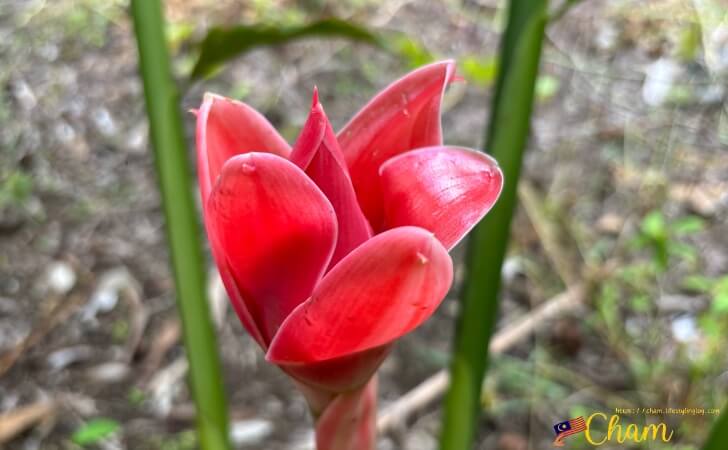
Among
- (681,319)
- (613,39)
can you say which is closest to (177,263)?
(681,319)

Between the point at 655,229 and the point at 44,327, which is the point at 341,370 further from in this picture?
the point at 44,327

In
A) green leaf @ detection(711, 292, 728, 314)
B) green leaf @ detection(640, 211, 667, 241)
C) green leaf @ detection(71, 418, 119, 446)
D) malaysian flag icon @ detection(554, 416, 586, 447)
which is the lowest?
green leaf @ detection(71, 418, 119, 446)

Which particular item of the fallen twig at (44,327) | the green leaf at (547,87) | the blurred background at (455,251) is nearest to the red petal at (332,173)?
the blurred background at (455,251)

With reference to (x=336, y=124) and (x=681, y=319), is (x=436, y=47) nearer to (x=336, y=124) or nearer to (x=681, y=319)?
(x=336, y=124)

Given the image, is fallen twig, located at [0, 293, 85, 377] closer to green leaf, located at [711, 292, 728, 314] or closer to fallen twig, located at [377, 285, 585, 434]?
fallen twig, located at [377, 285, 585, 434]

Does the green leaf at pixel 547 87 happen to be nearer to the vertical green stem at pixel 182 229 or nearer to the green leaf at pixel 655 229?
the green leaf at pixel 655 229

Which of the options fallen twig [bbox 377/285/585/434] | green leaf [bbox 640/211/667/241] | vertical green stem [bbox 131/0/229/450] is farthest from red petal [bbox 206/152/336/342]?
green leaf [bbox 640/211/667/241]

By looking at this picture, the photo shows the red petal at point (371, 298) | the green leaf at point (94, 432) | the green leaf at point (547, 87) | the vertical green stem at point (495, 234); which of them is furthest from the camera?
the green leaf at point (547, 87)
